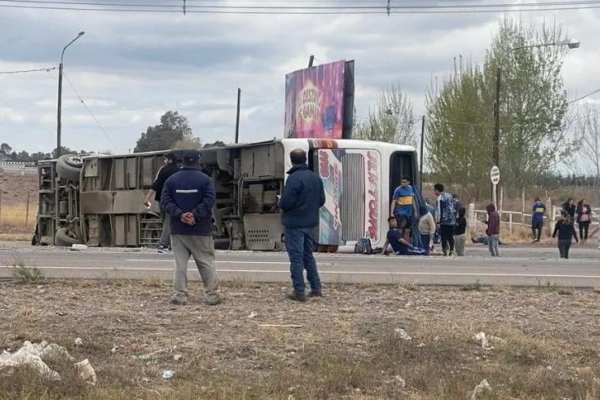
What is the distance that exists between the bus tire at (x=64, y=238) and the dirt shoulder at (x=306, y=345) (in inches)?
442

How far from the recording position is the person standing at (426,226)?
1678cm

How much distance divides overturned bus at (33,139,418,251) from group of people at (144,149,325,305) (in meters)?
7.10

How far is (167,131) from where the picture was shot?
93.2m

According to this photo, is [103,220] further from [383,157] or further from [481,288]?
[481,288]

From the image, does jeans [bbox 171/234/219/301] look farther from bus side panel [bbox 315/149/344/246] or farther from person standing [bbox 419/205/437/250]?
person standing [bbox 419/205/437/250]

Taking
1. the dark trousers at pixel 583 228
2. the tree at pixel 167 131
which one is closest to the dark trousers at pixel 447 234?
the dark trousers at pixel 583 228

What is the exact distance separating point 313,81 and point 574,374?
24.9 meters

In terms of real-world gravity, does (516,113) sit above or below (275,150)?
above

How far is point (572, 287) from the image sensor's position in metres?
10.7

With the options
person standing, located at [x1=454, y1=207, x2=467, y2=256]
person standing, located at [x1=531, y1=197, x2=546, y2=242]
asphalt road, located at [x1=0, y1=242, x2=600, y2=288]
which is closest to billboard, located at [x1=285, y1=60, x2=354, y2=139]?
person standing, located at [x1=531, y1=197, x2=546, y2=242]

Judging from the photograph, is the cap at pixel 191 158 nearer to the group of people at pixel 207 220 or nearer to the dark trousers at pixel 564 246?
the group of people at pixel 207 220

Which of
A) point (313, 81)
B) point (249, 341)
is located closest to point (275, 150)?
point (249, 341)

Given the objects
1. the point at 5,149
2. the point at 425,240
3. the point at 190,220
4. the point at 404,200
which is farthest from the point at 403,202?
the point at 5,149

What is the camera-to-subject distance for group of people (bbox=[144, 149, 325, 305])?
821cm
